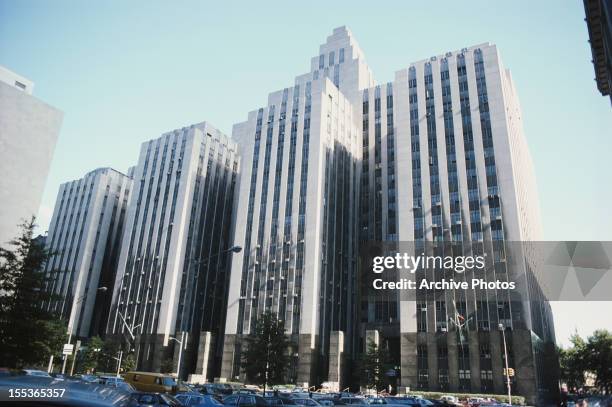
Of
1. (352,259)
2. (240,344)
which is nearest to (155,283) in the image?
(240,344)

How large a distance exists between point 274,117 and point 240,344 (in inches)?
1847

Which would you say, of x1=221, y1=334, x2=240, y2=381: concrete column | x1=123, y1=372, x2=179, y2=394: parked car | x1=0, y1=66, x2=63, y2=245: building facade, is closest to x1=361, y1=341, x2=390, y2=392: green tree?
x1=221, y1=334, x2=240, y2=381: concrete column

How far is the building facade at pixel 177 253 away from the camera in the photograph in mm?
85062

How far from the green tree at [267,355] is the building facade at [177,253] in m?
38.7

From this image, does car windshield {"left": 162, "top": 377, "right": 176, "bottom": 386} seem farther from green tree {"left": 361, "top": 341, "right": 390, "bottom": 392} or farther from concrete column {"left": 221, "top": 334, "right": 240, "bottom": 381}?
concrete column {"left": 221, "top": 334, "right": 240, "bottom": 381}

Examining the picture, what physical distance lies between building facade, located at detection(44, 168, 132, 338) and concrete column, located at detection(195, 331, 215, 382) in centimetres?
3384

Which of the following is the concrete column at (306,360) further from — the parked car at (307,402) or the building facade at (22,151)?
the building facade at (22,151)

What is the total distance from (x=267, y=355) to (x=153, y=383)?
14860 millimetres

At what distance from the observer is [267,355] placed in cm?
4562

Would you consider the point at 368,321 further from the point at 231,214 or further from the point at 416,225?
the point at 231,214

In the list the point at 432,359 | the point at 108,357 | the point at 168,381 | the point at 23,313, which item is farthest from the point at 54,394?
the point at 108,357

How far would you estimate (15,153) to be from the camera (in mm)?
39781

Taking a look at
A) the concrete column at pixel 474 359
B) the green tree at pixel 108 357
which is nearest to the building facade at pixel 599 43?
the concrete column at pixel 474 359

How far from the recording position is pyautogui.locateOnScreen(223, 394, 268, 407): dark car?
25094mm
